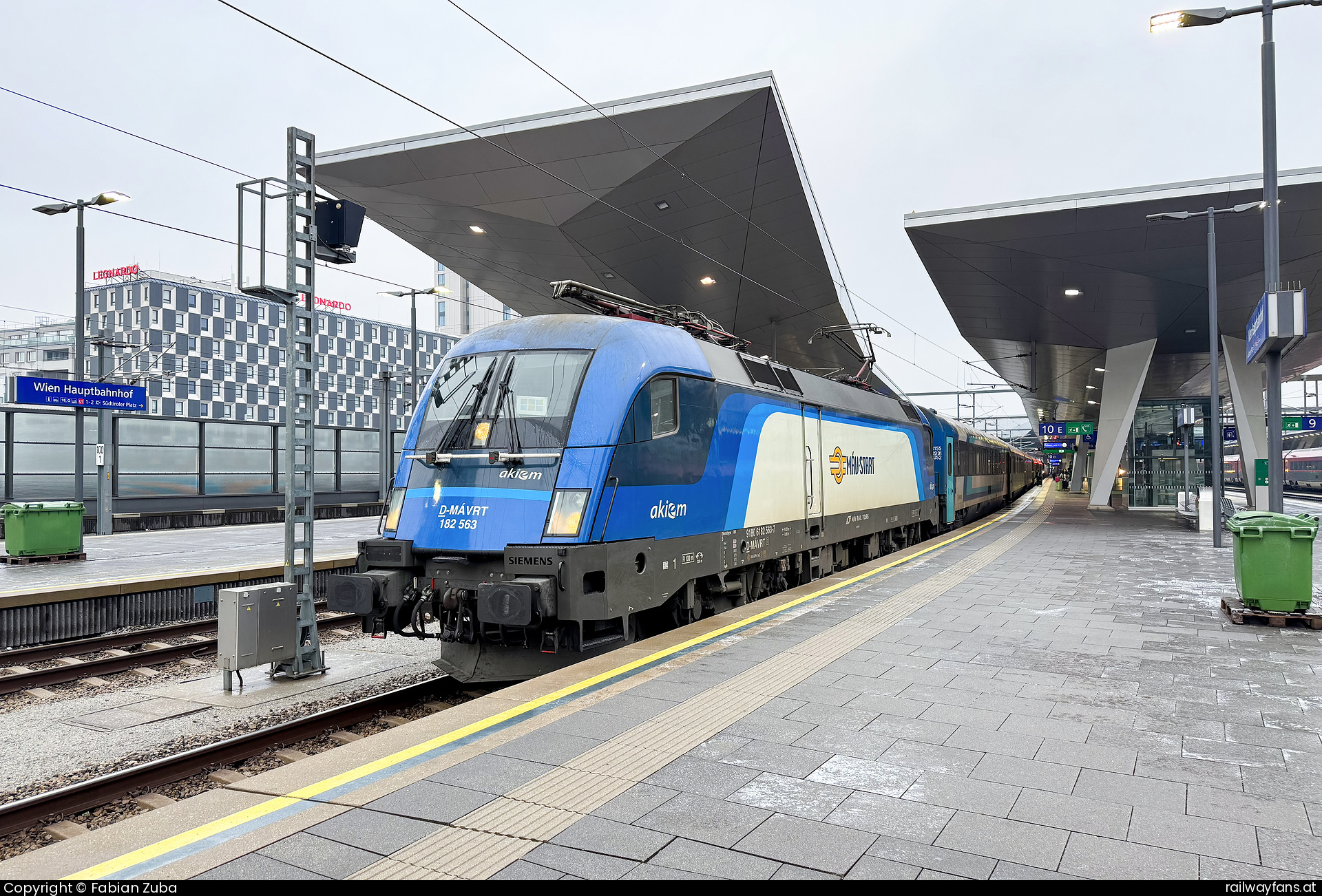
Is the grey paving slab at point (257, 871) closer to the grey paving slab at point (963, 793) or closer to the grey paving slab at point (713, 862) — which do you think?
the grey paving slab at point (713, 862)

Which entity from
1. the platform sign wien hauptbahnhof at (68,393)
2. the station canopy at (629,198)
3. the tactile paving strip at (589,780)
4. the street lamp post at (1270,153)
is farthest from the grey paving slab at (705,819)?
the platform sign wien hauptbahnhof at (68,393)

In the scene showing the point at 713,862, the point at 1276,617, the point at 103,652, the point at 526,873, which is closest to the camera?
the point at 526,873

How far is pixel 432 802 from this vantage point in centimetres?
394

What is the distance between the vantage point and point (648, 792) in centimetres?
407

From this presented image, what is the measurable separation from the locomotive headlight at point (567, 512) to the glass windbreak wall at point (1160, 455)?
1259 inches

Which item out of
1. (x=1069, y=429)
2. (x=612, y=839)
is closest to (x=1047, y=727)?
(x=612, y=839)

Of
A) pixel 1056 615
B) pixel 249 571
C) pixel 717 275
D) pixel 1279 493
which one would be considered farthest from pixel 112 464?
pixel 1279 493

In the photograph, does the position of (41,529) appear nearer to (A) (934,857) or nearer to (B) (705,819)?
(B) (705,819)

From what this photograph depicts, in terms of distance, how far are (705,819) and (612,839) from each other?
0.46 m

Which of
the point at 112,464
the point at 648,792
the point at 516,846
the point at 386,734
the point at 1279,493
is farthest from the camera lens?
the point at 112,464

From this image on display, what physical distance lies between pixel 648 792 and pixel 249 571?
35.0 feet

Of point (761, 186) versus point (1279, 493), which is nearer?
point (1279, 493)

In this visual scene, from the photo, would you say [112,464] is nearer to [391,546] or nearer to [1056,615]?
[391,546]

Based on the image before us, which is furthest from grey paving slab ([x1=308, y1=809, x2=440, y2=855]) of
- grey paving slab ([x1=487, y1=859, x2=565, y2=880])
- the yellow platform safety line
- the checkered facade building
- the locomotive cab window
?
the checkered facade building
